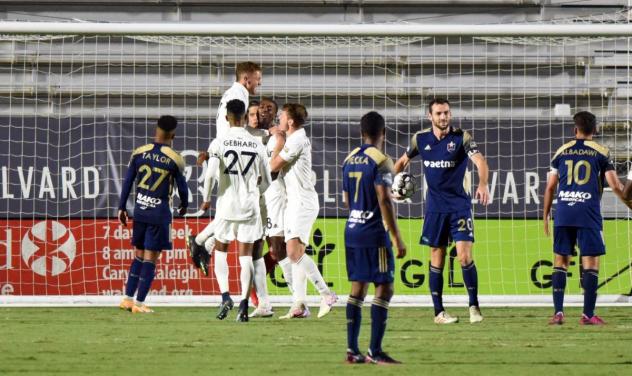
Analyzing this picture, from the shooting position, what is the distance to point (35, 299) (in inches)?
489

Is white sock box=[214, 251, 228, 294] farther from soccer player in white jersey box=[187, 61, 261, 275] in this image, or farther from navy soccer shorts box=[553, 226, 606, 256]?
navy soccer shorts box=[553, 226, 606, 256]

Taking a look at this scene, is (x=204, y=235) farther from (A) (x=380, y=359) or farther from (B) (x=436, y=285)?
(A) (x=380, y=359)

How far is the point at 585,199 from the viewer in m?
9.41

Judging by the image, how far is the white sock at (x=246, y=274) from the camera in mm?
9672

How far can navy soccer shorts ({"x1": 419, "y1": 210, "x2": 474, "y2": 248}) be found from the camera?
9500 mm

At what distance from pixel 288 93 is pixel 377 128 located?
26.8 ft

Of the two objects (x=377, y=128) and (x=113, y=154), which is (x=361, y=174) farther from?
(x=113, y=154)

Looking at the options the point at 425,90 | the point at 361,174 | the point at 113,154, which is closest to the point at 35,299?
the point at 113,154

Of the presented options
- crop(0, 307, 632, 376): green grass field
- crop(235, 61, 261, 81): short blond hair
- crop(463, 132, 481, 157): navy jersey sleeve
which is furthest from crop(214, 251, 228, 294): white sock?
crop(463, 132, 481, 157): navy jersey sleeve

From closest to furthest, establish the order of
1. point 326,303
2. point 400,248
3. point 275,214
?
1. point 400,248
2. point 326,303
3. point 275,214

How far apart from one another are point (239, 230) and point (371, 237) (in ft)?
10.8

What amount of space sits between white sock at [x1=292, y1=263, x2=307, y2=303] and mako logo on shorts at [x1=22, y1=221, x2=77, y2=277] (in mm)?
3438

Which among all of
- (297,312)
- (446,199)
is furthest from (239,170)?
(446,199)

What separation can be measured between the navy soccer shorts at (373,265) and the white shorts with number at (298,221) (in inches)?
143
